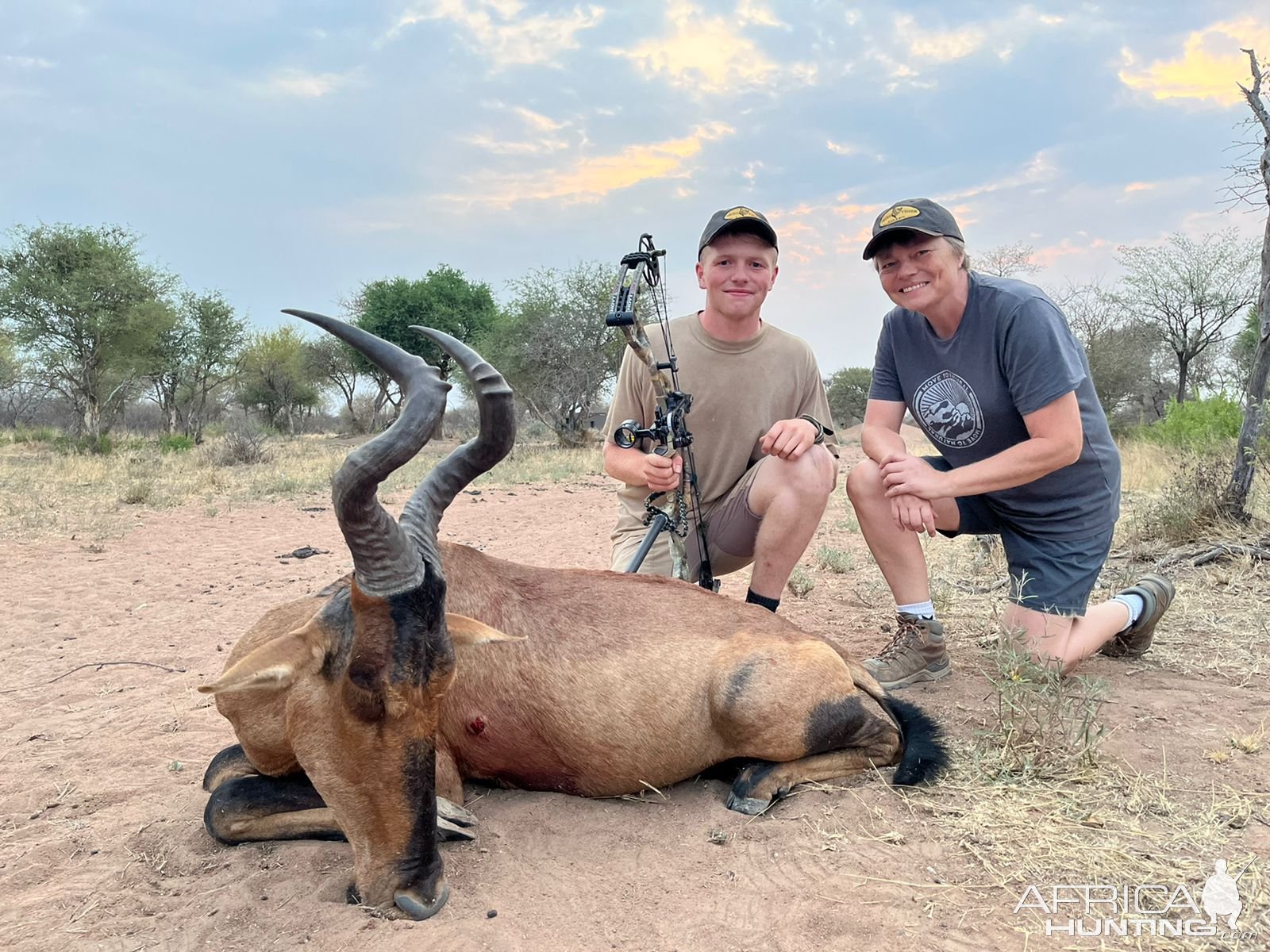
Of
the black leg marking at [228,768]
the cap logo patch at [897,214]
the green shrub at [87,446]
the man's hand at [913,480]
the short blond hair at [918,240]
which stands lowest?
the black leg marking at [228,768]

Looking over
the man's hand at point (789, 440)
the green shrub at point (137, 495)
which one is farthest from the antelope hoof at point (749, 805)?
the green shrub at point (137, 495)

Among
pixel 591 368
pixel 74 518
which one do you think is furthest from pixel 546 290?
pixel 74 518

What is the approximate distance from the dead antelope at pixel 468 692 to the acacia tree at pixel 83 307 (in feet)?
91.4

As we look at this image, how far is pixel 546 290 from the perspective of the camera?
1318 inches

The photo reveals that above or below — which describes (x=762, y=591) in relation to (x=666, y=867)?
above

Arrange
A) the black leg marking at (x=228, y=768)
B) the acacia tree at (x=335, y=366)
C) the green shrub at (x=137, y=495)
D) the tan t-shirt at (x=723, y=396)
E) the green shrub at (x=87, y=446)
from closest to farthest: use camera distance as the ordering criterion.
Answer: the black leg marking at (x=228, y=768), the tan t-shirt at (x=723, y=396), the green shrub at (x=137, y=495), the green shrub at (x=87, y=446), the acacia tree at (x=335, y=366)

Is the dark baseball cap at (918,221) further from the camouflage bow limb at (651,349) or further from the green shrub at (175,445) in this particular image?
the green shrub at (175,445)

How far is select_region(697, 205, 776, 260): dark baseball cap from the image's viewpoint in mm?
5285

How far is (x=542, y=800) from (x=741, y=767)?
0.92 meters

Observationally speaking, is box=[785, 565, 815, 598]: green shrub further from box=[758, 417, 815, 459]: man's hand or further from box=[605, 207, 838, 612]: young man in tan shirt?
box=[758, 417, 815, 459]: man's hand

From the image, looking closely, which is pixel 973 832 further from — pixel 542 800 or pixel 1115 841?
pixel 542 800

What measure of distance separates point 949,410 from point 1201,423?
15226 mm

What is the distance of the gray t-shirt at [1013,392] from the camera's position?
14.8ft

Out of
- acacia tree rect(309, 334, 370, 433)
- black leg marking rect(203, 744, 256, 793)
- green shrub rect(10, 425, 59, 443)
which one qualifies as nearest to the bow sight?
black leg marking rect(203, 744, 256, 793)
